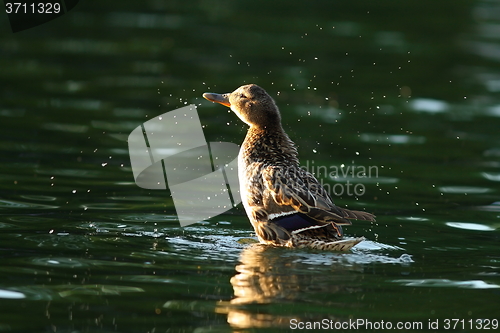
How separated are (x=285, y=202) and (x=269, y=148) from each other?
3.43ft

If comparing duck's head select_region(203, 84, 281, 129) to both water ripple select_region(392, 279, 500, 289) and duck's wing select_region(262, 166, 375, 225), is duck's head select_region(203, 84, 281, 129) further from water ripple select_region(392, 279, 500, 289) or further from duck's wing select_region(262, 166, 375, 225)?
water ripple select_region(392, 279, 500, 289)

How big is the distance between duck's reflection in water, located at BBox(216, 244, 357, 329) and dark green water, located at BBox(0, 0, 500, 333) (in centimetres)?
3

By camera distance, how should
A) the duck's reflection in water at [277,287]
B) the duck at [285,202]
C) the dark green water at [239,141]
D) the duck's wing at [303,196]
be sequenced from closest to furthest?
the duck's reflection in water at [277,287] → the dark green water at [239,141] → the duck's wing at [303,196] → the duck at [285,202]

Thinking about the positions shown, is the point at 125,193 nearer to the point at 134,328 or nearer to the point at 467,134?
the point at 134,328

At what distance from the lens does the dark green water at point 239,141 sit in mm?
8055

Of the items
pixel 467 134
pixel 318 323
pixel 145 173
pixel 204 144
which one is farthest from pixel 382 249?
pixel 467 134

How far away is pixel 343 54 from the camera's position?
21.2 metres

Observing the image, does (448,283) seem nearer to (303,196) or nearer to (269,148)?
(303,196)

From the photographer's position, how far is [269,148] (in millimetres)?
10789

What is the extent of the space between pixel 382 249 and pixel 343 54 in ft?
38.5

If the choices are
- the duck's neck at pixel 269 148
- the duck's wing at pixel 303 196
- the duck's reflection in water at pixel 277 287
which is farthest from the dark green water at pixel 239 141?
the duck's neck at pixel 269 148

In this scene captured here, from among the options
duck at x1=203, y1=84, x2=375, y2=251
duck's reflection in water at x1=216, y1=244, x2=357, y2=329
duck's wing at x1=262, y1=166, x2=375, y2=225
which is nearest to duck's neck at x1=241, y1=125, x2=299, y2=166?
duck at x1=203, y1=84, x2=375, y2=251

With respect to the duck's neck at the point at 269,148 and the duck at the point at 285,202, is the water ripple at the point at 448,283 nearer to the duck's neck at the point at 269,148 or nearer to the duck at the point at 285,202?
the duck at the point at 285,202

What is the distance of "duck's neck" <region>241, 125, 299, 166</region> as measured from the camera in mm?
10672
